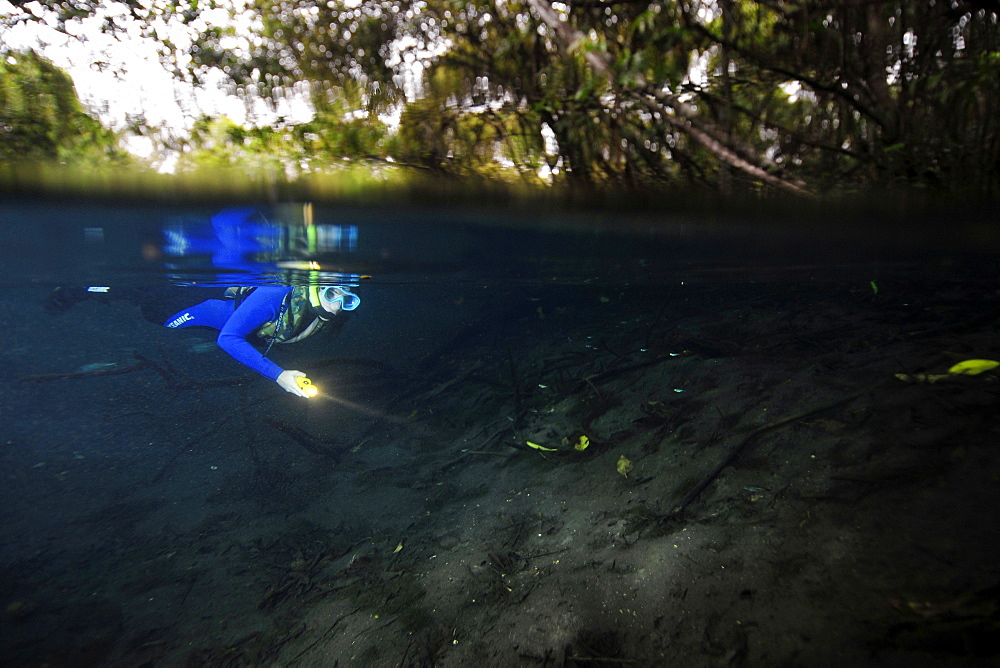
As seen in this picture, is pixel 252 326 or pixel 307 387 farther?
pixel 252 326

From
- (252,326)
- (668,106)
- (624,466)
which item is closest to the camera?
(668,106)

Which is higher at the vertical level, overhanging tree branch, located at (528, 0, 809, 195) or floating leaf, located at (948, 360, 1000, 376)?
overhanging tree branch, located at (528, 0, 809, 195)

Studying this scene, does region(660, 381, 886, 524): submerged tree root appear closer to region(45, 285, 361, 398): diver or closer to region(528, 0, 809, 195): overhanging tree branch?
region(528, 0, 809, 195): overhanging tree branch

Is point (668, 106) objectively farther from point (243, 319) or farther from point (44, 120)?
point (243, 319)

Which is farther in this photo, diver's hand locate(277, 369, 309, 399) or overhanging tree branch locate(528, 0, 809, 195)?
diver's hand locate(277, 369, 309, 399)

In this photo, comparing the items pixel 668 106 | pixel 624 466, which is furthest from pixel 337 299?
pixel 668 106

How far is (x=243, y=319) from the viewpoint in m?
Answer: 8.11

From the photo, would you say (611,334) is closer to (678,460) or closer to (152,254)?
(678,460)

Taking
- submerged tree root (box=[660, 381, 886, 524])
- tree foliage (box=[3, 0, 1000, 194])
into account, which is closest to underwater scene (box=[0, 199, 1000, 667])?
submerged tree root (box=[660, 381, 886, 524])

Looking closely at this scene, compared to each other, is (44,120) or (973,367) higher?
(44,120)

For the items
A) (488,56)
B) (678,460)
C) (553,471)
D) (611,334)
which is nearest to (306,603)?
(553,471)

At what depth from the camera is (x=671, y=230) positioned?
5.75 m

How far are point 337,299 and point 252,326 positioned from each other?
1869mm

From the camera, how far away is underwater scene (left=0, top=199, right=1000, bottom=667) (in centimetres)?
321
